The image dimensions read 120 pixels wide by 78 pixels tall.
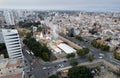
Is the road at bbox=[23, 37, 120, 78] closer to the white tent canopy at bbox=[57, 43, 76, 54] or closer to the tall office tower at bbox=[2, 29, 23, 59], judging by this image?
the tall office tower at bbox=[2, 29, 23, 59]

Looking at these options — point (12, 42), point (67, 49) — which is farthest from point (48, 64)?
point (12, 42)

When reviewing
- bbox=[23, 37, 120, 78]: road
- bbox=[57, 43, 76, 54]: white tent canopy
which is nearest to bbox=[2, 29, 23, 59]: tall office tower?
bbox=[23, 37, 120, 78]: road

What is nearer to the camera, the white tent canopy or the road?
the road

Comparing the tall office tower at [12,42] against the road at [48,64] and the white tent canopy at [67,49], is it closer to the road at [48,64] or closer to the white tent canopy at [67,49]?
the road at [48,64]

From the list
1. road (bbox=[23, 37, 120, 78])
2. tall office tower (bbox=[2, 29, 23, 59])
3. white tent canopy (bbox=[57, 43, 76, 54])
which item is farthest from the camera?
white tent canopy (bbox=[57, 43, 76, 54])

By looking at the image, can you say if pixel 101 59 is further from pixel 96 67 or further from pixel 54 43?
pixel 54 43

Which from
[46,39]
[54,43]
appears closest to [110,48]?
[54,43]

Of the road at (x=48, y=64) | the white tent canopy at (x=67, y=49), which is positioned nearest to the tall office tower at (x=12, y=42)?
the road at (x=48, y=64)

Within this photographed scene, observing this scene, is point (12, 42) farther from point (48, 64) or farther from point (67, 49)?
point (67, 49)

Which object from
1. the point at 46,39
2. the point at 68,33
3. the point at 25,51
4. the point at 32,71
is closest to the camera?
the point at 32,71
